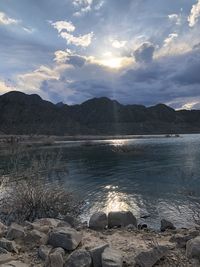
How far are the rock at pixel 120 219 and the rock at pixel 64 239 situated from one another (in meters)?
4.06

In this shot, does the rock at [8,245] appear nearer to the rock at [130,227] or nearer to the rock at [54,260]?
the rock at [54,260]

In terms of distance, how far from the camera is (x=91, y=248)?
10.1m

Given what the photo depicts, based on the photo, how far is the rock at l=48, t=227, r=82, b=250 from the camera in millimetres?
9984

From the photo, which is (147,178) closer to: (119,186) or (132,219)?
(119,186)

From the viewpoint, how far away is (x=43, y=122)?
612ft

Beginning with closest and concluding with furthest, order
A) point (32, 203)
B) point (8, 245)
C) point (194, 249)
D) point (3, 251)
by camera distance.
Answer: point (194, 249), point (3, 251), point (8, 245), point (32, 203)

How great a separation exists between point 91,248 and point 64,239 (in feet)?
2.50

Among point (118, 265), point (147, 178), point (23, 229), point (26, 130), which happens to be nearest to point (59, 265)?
point (118, 265)

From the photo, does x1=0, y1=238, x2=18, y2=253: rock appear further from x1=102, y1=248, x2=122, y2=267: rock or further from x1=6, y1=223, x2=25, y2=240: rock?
x1=102, y1=248, x2=122, y2=267: rock

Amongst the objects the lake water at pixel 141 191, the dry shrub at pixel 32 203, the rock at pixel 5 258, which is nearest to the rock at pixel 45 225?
the rock at pixel 5 258

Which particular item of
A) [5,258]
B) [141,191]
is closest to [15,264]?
[5,258]

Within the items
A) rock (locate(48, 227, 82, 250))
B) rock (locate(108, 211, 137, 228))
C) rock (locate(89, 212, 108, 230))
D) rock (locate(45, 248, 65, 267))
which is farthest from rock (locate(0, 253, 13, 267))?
rock (locate(108, 211, 137, 228))

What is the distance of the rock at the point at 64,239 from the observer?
32.8 feet

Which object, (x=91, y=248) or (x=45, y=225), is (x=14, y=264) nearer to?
(x=91, y=248)
